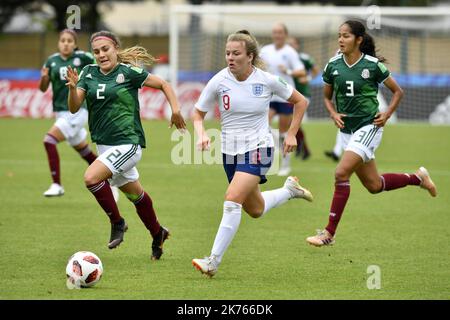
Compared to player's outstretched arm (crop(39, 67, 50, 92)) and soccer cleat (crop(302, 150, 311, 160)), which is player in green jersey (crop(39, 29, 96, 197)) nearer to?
player's outstretched arm (crop(39, 67, 50, 92))

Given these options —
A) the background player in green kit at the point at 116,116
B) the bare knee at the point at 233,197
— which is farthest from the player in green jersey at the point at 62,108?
the bare knee at the point at 233,197

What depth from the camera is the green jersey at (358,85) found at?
9.66 m

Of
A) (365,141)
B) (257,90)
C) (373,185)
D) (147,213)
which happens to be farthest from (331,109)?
(147,213)

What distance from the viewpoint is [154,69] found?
3170 cm

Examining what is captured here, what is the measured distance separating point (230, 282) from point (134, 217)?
399 cm

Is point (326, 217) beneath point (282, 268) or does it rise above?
beneath

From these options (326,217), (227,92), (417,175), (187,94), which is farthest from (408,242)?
(187,94)

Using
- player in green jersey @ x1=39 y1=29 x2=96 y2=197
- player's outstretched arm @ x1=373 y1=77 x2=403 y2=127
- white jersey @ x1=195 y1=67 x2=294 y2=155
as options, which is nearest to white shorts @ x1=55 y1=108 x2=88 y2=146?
player in green jersey @ x1=39 y1=29 x2=96 y2=197

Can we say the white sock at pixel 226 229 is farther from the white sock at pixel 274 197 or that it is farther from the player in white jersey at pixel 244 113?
the white sock at pixel 274 197

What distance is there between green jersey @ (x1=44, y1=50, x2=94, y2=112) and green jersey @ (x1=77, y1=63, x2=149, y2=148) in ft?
13.6

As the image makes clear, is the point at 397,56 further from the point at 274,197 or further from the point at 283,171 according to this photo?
the point at 274,197

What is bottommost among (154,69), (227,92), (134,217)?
(154,69)
